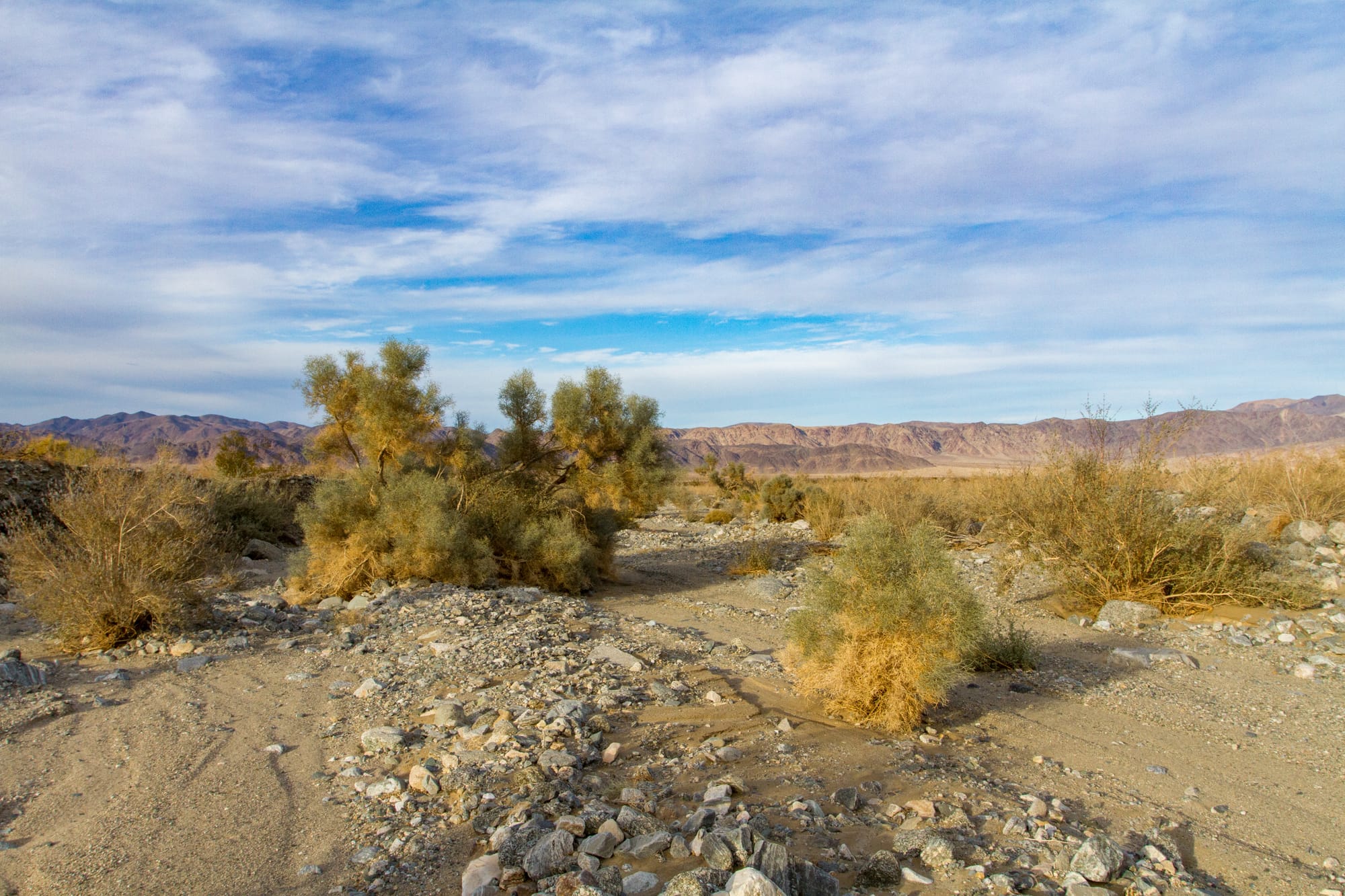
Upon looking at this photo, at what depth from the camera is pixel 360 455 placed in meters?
16.2

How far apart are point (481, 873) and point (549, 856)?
12.9 inches

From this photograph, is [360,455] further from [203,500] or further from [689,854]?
[689,854]

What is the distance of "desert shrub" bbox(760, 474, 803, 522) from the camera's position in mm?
27359

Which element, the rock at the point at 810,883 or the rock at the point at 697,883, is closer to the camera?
the rock at the point at 697,883

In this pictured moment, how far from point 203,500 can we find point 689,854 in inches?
362

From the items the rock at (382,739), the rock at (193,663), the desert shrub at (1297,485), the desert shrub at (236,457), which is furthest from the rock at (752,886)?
the desert shrub at (236,457)

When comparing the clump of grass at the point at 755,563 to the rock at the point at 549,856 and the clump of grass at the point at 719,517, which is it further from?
the rock at the point at 549,856

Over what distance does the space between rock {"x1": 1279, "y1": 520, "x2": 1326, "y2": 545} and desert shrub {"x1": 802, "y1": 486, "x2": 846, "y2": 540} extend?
10.1 m

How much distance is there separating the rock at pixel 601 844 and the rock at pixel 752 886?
81cm

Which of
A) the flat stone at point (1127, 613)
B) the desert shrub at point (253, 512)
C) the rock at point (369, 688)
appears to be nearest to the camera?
the rock at point (369, 688)

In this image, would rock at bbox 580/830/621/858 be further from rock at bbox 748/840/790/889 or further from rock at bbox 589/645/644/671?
rock at bbox 589/645/644/671

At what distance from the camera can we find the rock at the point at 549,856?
3.67 meters

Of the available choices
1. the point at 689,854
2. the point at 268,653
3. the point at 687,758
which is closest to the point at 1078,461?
the point at 687,758

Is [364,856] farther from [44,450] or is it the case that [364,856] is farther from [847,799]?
[44,450]
